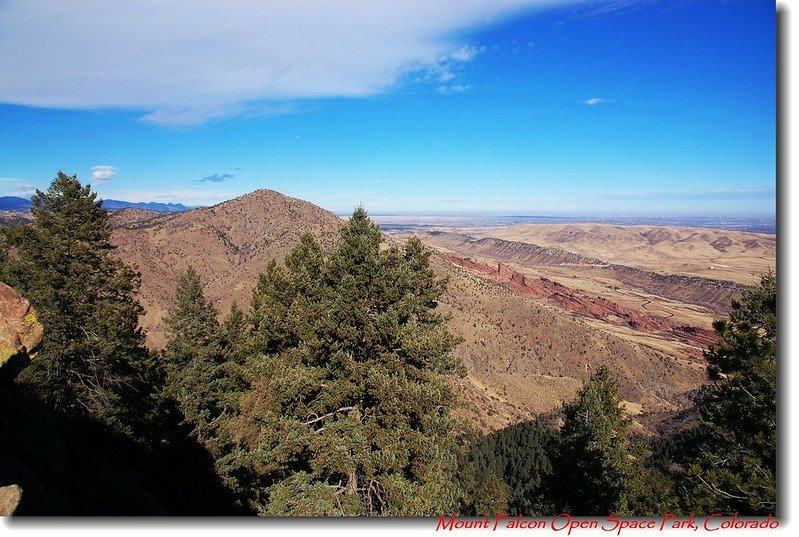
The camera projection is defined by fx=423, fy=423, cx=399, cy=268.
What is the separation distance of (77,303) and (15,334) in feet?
36.3

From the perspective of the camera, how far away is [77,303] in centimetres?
1474

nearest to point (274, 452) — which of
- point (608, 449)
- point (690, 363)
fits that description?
point (608, 449)

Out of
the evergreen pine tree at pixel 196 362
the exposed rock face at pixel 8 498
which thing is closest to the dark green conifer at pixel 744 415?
the exposed rock face at pixel 8 498

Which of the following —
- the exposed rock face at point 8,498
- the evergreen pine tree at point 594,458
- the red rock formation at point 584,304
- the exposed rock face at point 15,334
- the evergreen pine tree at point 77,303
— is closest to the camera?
the exposed rock face at point 8,498

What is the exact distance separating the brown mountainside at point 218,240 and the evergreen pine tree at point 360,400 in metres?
64.0

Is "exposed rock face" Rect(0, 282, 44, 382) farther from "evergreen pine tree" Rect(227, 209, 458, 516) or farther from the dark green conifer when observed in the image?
the dark green conifer

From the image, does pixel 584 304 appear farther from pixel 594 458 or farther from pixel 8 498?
pixel 8 498

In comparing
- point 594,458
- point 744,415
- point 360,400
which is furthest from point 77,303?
point 594,458

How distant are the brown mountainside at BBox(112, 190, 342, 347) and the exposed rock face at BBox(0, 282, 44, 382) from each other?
222 feet

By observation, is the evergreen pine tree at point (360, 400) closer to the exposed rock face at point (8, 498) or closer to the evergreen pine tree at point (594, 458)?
the exposed rock face at point (8, 498)

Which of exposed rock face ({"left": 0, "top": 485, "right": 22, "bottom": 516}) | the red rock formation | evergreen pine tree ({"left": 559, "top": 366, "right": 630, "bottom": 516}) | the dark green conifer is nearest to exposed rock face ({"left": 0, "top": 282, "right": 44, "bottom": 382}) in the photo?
exposed rock face ({"left": 0, "top": 485, "right": 22, "bottom": 516})

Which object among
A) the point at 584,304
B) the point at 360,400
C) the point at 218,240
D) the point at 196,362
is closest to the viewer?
the point at 360,400

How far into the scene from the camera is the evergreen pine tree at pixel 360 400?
923 centimetres

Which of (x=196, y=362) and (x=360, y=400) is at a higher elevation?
(x=360, y=400)
